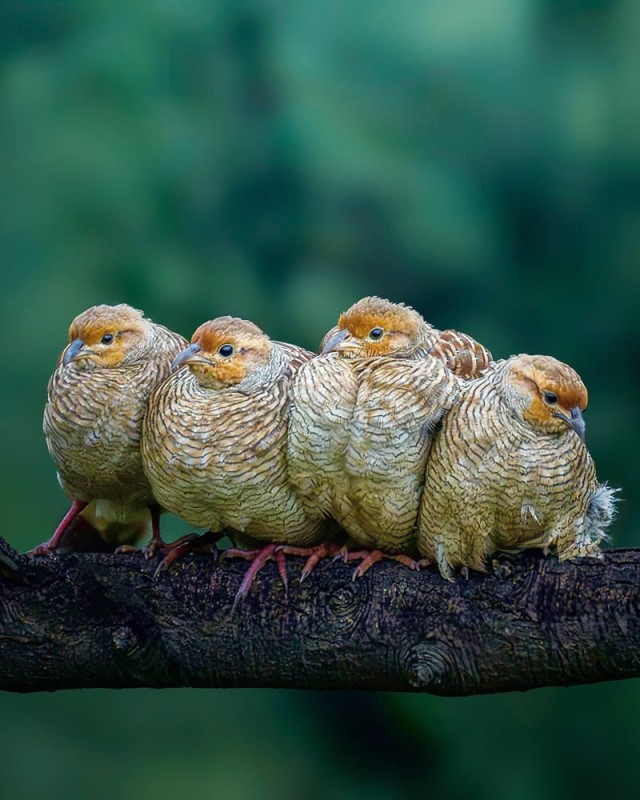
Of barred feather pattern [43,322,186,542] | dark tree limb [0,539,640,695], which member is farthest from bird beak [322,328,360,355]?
dark tree limb [0,539,640,695]

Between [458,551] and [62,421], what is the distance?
85 cm

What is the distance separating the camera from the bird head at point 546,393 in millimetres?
2025

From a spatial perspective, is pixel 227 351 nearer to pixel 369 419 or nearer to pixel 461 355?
pixel 369 419

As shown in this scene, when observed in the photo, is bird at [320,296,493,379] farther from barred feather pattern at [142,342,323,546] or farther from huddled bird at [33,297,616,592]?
barred feather pattern at [142,342,323,546]

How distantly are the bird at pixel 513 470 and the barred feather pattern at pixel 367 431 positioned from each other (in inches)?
1.7

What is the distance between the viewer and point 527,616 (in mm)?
2184

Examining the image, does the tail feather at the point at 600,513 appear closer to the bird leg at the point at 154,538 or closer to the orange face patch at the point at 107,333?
the bird leg at the point at 154,538

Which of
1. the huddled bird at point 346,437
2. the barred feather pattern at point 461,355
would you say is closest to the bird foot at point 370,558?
the huddled bird at point 346,437

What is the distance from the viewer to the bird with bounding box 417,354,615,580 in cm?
206

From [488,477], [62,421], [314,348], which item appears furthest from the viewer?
[314,348]

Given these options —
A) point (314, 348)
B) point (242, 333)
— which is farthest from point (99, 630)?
point (314, 348)

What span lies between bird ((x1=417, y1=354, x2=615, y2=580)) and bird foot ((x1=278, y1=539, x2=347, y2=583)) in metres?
0.24

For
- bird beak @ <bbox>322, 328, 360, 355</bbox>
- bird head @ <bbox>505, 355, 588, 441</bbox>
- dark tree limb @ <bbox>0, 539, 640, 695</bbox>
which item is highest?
bird beak @ <bbox>322, 328, 360, 355</bbox>

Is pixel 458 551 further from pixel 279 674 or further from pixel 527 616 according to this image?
pixel 279 674
